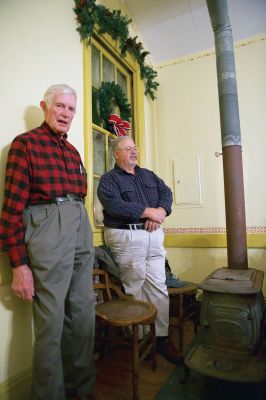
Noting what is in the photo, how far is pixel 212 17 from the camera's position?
2.29m

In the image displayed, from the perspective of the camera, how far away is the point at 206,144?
3.11 m

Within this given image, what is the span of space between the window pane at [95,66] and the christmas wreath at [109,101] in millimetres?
63

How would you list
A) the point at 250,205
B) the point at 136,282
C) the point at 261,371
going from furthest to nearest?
the point at 250,205, the point at 136,282, the point at 261,371

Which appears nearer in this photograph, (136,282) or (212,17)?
(136,282)

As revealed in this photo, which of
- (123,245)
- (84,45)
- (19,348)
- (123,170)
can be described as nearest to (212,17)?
(84,45)

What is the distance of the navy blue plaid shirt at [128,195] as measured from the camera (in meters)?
1.93

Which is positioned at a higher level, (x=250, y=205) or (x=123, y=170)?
(x=123, y=170)

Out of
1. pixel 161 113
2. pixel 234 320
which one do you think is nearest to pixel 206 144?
pixel 161 113

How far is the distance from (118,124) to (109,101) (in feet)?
0.72

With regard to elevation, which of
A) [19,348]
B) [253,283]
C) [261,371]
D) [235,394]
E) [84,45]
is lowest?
[235,394]

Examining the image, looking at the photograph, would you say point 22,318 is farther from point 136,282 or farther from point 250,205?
point 250,205

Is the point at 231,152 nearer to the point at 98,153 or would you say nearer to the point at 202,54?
the point at 98,153

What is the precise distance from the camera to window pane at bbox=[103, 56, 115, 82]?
266 centimetres

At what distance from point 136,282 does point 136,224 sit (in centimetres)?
41
